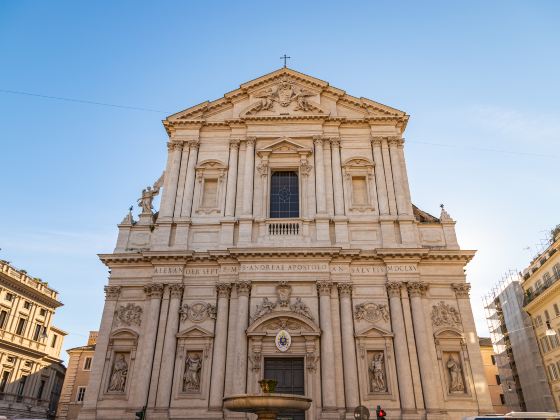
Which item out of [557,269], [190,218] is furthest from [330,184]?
[557,269]

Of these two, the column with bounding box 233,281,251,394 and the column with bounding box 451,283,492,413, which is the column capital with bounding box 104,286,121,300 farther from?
the column with bounding box 451,283,492,413

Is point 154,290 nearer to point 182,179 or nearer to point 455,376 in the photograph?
point 182,179

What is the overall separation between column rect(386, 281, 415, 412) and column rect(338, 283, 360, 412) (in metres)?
1.45

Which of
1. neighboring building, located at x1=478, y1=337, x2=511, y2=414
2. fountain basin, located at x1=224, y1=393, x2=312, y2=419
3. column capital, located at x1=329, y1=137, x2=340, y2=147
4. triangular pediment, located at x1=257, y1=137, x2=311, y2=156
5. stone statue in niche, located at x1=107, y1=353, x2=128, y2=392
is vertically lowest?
fountain basin, located at x1=224, y1=393, x2=312, y2=419

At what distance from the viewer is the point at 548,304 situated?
101 ft

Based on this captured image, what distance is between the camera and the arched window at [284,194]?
19109mm

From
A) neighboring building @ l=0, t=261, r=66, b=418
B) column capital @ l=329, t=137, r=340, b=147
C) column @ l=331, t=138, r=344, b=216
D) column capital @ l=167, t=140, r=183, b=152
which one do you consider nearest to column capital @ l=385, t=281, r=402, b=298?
column @ l=331, t=138, r=344, b=216

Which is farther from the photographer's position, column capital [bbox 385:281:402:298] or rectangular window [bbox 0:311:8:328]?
rectangular window [bbox 0:311:8:328]

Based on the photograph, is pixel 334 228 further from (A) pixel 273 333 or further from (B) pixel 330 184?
(A) pixel 273 333

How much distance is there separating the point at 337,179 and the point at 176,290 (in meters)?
7.92

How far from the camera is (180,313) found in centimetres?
1680

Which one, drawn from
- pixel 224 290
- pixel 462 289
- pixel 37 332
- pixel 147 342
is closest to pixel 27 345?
pixel 37 332

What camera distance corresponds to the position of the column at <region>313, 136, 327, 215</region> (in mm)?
18438

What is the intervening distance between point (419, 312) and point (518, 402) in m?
28.0
